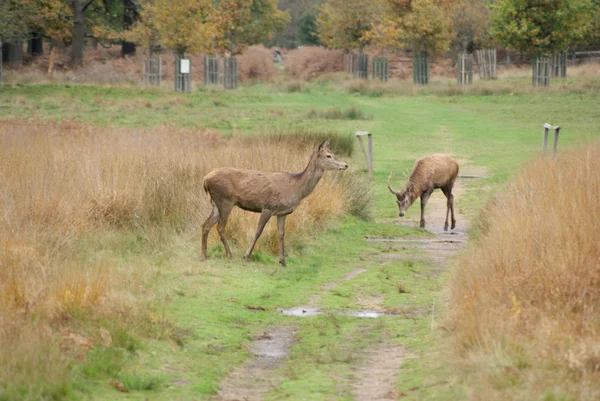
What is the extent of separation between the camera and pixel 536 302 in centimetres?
951

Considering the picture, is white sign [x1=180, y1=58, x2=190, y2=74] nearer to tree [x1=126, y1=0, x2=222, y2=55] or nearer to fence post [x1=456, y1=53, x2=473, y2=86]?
tree [x1=126, y1=0, x2=222, y2=55]

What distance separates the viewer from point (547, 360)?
27.1 feet

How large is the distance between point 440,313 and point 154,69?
53663 mm

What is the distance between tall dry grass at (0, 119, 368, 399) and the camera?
357 inches

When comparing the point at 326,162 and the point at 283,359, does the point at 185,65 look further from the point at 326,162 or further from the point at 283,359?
the point at 283,359

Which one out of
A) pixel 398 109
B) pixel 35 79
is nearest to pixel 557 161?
pixel 398 109

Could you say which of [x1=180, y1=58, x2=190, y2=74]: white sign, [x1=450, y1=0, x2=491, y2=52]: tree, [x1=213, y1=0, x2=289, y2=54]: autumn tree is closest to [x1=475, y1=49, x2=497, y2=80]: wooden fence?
[x1=450, y1=0, x2=491, y2=52]: tree

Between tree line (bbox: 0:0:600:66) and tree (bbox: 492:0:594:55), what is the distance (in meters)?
0.06

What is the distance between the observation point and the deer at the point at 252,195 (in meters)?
14.9

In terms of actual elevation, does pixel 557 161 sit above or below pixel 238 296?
above

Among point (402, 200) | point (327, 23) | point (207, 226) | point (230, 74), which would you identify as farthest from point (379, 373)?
point (327, 23)

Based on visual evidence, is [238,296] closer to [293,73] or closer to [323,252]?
[323,252]

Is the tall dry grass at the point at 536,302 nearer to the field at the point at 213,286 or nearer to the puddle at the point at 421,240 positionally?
the field at the point at 213,286

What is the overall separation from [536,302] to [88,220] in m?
8.54
